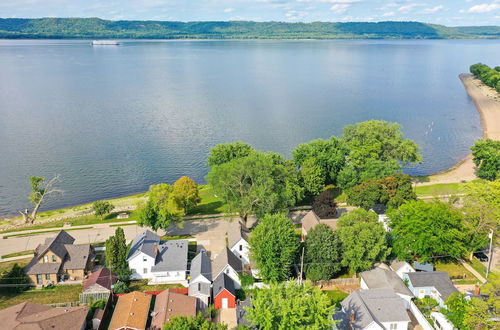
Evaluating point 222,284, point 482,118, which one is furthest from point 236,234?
point 482,118

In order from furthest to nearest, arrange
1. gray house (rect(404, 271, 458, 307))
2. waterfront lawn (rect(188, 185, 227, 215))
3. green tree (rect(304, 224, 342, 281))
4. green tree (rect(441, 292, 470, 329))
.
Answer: waterfront lawn (rect(188, 185, 227, 215)) < green tree (rect(304, 224, 342, 281)) < gray house (rect(404, 271, 458, 307)) < green tree (rect(441, 292, 470, 329))

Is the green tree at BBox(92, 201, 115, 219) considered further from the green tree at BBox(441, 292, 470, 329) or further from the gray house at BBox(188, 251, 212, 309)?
the green tree at BBox(441, 292, 470, 329)

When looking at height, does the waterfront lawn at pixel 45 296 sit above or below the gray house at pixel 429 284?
below

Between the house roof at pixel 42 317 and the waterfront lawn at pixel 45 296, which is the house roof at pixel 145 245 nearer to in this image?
the waterfront lawn at pixel 45 296

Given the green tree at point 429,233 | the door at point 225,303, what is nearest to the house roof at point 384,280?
the green tree at point 429,233

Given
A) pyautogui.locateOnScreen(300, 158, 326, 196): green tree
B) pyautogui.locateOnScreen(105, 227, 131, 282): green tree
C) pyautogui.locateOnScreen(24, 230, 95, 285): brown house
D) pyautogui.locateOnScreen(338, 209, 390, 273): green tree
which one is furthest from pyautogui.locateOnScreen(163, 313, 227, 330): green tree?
pyautogui.locateOnScreen(300, 158, 326, 196): green tree

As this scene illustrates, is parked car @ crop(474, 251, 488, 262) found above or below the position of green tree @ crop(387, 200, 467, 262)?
Result: below
